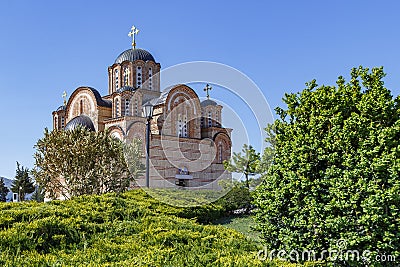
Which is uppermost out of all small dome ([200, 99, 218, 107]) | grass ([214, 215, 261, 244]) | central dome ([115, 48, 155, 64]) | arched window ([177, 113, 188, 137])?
central dome ([115, 48, 155, 64])

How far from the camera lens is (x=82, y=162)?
45.4 feet

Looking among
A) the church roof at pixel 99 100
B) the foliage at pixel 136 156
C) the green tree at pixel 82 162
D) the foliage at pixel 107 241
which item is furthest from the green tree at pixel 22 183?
the foliage at pixel 107 241

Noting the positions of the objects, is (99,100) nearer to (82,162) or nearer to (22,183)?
(22,183)

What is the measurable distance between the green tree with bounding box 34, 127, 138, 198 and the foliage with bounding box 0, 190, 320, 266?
7.04 m

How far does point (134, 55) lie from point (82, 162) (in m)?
19.0

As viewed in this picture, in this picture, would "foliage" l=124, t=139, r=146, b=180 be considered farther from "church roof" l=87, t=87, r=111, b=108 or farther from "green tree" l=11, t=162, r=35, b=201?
"green tree" l=11, t=162, r=35, b=201

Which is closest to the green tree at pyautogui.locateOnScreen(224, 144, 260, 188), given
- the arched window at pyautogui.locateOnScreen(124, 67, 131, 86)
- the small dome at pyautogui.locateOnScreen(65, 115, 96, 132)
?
the small dome at pyautogui.locateOnScreen(65, 115, 96, 132)

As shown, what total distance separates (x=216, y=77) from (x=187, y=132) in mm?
21321

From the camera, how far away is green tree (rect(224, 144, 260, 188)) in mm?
14352

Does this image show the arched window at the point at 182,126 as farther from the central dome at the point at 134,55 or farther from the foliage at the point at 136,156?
the central dome at the point at 134,55

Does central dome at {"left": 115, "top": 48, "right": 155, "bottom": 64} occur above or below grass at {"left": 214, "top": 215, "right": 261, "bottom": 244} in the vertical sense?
above

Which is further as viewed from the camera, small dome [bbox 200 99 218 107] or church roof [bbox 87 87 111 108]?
church roof [bbox 87 87 111 108]

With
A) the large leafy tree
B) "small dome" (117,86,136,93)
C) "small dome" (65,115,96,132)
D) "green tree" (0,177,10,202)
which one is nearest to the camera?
the large leafy tree

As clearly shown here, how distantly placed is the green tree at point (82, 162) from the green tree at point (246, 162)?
410 cm
